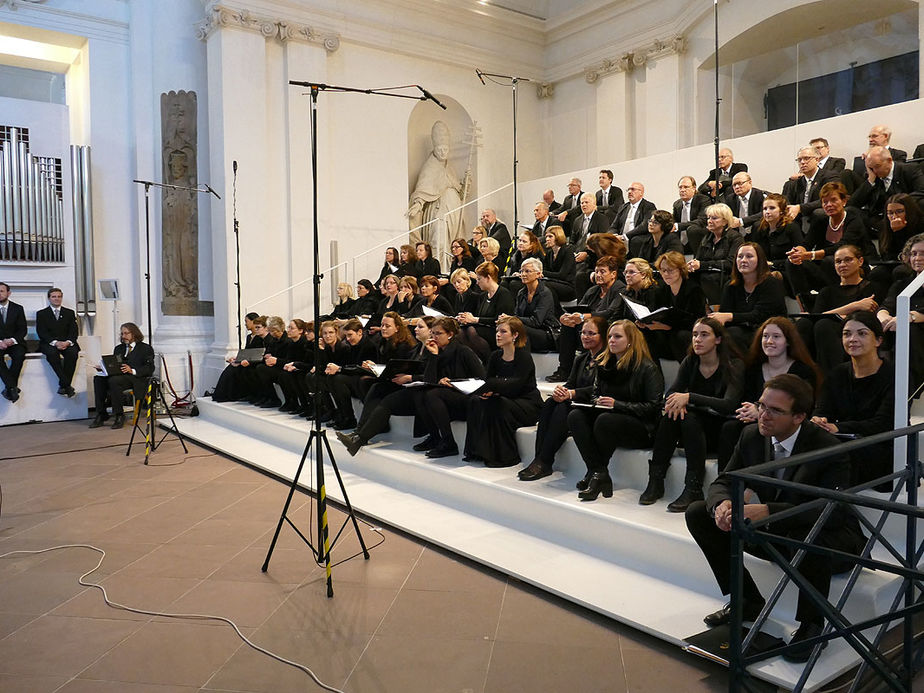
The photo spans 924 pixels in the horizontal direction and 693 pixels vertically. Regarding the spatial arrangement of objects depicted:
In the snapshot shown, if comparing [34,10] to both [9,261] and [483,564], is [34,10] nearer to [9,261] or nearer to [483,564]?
[9,261]

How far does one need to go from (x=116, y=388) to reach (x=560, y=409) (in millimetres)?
6153

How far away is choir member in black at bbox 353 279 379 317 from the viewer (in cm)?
918

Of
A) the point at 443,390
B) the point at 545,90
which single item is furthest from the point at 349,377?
the point at 545,90

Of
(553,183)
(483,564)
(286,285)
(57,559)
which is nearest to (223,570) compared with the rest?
(57,559)

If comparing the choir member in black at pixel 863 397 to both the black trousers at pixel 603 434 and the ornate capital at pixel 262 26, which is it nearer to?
the black trousers at pixel 603 434

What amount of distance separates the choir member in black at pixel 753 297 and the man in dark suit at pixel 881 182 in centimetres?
152

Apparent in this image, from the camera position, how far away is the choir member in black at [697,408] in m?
3.90

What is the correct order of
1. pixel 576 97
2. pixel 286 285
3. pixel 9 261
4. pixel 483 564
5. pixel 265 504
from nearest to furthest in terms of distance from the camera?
1. pixel 483 564
2. pixel 265 504
3. pixel 9 261
4. pixel 286 285
5. pixel 576 97

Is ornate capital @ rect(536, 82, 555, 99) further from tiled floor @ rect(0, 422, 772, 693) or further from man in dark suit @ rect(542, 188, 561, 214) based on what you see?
tiled floor @ rect(0, 422, 772, 693)

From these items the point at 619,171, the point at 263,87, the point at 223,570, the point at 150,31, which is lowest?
the point at 223,570

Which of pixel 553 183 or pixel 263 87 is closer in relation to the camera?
pixel 263 87

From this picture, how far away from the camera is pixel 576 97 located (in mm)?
12438

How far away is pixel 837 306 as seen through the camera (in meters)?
4.62

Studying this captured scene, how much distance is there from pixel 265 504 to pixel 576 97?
9.60m
